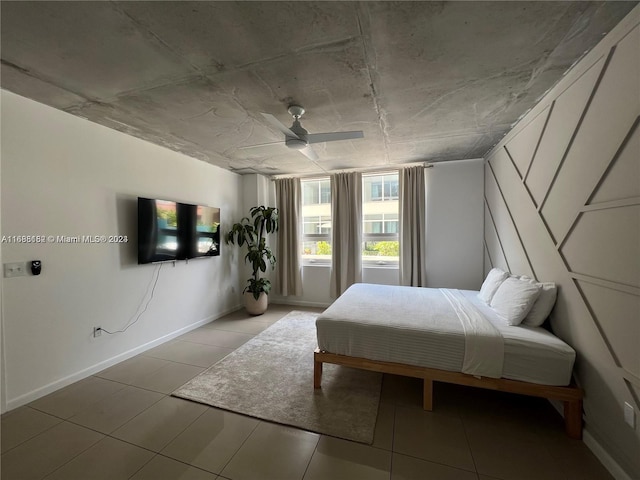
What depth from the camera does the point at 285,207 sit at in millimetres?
4898

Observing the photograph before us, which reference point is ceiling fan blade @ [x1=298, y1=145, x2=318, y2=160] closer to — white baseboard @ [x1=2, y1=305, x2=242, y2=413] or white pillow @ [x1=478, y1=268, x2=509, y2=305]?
white pillow @ [x1=478, y1=268, x2=509, y2=305]

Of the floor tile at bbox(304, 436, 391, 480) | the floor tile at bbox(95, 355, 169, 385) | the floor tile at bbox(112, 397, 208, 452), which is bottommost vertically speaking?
the floor tile at bbox(304, 436, 391, 480)

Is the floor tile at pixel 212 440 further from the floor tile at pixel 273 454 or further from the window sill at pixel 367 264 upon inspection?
the window sill at pixel 367 264

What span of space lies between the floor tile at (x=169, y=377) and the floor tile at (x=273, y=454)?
1.07 meters

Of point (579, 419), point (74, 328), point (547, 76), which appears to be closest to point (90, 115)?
point (74, 328)

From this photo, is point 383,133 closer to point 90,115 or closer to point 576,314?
point 576,314

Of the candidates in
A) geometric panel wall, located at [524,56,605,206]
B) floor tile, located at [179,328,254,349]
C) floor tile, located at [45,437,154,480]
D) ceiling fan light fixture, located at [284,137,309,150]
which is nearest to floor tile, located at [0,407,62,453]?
floor tile, located at [45,437,154,480]

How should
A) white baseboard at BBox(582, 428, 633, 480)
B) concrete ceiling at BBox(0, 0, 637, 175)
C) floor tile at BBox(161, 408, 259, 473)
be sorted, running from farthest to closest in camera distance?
floor tile at BBox(161, 408, 259, 473)
white baseboard at BBox(582, 428, 633, 480)
concrete ceiling at BBox(0, 0, 637, 175)

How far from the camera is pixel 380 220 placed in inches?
178

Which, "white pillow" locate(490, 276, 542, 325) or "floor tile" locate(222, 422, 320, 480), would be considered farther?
"white pillow" locate(490, 276, 542, 325)

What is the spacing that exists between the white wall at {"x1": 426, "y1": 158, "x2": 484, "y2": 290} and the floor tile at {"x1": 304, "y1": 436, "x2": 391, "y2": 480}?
120 inches

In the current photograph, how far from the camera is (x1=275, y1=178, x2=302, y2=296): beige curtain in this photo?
4844 mm

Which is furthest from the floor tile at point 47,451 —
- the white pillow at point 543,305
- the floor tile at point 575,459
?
the white pillow at point 543,305

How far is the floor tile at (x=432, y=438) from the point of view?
1.59 meters
